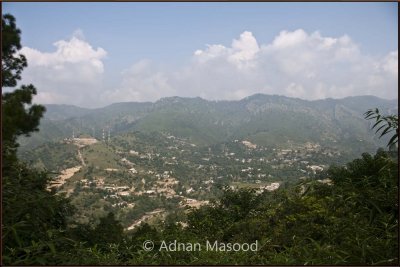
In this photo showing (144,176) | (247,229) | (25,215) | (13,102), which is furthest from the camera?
(144,176)

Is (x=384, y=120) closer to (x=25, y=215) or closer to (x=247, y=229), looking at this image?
(x=247, y=229)

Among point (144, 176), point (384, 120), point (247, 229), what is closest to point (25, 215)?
point (247, 229)

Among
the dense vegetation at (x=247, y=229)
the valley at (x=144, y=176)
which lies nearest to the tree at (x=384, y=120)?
the dense vegetation at (x=247, y=229)

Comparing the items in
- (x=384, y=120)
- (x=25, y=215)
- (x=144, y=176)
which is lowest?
(x=144, y=176)

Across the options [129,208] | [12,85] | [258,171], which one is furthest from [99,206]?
[258,171]

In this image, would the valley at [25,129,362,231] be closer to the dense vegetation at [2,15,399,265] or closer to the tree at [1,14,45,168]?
the tree at [1,14,45,168]

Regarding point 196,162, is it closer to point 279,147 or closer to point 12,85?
point 279,147

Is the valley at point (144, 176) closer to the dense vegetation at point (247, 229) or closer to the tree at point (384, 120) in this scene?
the dense vegetation at point (247, 229)
